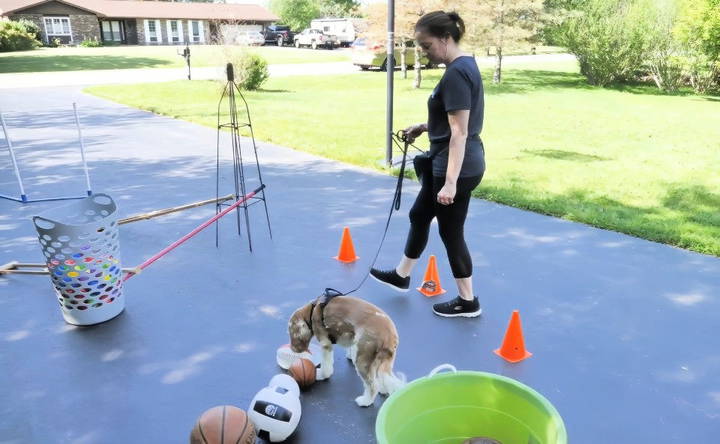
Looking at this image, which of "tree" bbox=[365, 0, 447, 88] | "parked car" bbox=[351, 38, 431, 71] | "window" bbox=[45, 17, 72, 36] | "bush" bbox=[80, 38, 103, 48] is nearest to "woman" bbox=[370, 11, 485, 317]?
"tree" bbox=[365, 0, 447, 88]

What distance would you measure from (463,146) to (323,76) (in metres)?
19.3

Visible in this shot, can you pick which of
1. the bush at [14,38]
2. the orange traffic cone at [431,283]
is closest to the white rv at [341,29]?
the bush at [14,38]

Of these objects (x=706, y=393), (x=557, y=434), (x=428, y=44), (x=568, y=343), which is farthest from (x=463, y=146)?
(x=706, y=393)

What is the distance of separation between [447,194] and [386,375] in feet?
3.68

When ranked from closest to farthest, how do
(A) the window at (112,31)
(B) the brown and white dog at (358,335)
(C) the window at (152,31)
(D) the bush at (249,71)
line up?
(B) the brown and white dog at (358,335), (D) the bush at (249,71), (A) the window at (112,31), (C) the window at (152,31)

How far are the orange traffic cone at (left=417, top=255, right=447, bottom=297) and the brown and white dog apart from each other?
1234mm

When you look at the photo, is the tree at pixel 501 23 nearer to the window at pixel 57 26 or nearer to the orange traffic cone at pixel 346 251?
the orange traffic cone at pixel 346 251

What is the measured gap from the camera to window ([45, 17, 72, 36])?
141 feet

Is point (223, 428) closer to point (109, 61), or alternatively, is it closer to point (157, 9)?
point (109, 61)

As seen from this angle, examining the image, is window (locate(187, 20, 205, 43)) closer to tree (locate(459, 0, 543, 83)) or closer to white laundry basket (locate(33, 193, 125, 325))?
tree (locate(459, 0, 543, 83))

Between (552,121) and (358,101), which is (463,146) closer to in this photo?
(552,121)

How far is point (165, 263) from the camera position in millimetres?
4570

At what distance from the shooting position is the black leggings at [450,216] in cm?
336

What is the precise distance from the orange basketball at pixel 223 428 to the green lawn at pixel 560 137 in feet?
14.2
